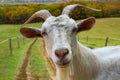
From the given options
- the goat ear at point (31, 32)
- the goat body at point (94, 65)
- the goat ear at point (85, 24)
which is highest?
the goat ear at point (85, 24)

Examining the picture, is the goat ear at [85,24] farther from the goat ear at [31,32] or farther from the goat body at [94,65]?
the goat ear at [31,32]

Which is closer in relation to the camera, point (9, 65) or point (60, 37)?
point (60, 37)

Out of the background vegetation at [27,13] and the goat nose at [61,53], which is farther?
the background vegetation at [27,13]

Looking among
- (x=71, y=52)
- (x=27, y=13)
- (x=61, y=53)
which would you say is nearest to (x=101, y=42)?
(x=27, y=13)

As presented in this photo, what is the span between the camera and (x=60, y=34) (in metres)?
8.26

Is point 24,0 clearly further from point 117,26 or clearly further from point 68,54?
point 68,54

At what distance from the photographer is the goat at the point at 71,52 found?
26.5ft

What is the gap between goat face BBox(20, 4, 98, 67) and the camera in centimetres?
790

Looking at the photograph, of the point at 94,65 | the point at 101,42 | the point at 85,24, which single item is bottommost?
the point at 101,42

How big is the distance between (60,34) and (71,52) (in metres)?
0.45

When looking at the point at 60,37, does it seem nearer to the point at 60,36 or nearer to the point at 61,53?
the point at 60,36

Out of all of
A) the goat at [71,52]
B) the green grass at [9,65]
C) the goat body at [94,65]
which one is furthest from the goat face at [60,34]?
the green grass at [9,65]

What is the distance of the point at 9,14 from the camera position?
72.8 m

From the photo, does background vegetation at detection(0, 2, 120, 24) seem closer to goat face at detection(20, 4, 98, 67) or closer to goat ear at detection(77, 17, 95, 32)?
goat ear at detection(77, 17, 95, 32)
